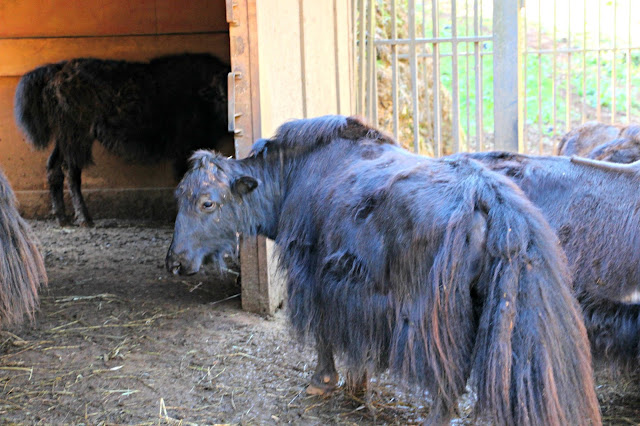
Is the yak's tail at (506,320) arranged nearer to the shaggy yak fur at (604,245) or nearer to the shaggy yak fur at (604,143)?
the shaggy yak fur at (604,245)

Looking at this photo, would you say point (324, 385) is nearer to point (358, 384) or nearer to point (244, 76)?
point (358, 384)

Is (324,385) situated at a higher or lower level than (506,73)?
lower

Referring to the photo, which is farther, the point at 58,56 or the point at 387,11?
the point at 387,11

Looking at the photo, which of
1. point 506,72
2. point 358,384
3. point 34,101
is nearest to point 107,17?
point 34,101

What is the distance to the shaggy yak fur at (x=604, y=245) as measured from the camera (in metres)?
3.14

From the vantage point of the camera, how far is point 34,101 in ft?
26.3

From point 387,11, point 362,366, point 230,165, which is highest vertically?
point 387,11

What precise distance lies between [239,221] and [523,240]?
173cm

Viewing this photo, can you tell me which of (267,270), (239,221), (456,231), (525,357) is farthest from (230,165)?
(525,357)

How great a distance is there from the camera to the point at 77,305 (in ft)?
17.1

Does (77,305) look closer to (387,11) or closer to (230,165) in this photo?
(230,165)

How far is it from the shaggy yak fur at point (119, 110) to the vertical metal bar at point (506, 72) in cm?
362

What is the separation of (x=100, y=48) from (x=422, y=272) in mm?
7032

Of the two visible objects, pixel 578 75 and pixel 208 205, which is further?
pixel 578 75
